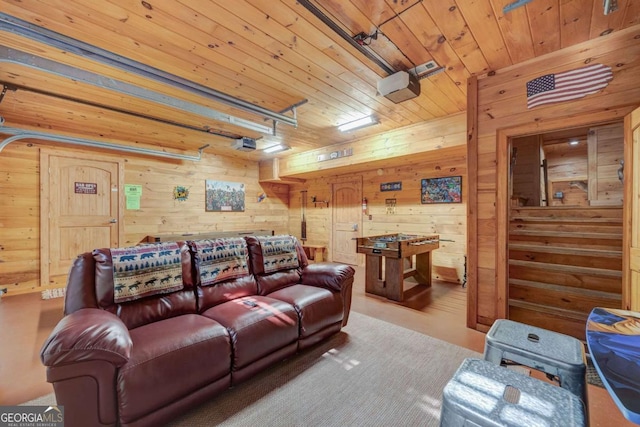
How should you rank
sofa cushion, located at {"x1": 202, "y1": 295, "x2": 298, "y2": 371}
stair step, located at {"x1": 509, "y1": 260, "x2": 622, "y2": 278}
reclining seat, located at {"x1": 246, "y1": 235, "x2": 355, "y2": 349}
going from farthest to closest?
1. stair step, located at {"x1": 509, "y1": 260, "x2": 622, "y2": 278}
2. reclining seat, located at {"x1": 246, "y1": 235, "x2": 355, "y2": 349}
3. sofa cushion, located at {"x1": 202, "y1": 295, "x2": 298, "y2": 371}

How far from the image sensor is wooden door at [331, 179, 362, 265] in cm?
619

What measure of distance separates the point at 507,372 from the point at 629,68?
8.60 ft

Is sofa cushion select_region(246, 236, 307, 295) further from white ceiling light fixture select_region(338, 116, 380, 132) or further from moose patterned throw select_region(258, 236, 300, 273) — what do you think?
white ceiling light fixture select_region(338, 116, 380, 132)

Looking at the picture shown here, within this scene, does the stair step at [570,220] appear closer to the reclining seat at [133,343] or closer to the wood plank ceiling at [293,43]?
the wood plank ceiling at [293,43]

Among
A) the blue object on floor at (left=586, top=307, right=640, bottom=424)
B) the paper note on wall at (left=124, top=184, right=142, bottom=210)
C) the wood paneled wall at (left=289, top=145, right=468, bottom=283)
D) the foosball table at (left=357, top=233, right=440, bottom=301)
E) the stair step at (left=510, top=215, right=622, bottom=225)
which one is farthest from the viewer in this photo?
the paper note on wall at (left=124, top=184, right=142, bottom=210)

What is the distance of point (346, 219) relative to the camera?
6.40 metres

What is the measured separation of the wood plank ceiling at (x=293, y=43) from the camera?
182 cm

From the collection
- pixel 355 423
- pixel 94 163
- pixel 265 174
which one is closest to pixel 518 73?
pixel 355 423

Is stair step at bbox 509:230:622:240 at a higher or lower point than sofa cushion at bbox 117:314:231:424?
higher

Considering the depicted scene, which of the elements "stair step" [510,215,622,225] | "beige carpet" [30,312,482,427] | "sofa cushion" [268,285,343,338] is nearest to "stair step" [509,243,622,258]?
"stair step" [510,215,622,225]

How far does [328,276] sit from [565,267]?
2.38 m

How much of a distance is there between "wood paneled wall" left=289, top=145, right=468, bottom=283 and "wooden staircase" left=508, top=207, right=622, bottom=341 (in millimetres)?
1142

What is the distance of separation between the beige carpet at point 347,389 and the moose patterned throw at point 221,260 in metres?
0.89

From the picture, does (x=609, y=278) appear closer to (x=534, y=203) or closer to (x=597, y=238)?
(x=597, y=238)
